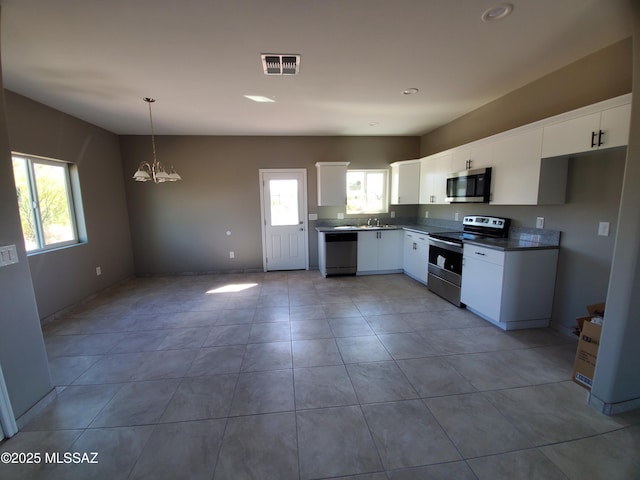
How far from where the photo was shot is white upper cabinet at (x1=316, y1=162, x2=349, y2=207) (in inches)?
198

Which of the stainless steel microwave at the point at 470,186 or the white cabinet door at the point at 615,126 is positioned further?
the stainless steel microwave at the point at 470,186

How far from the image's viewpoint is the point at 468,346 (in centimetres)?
260

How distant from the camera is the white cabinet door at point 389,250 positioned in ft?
16.3

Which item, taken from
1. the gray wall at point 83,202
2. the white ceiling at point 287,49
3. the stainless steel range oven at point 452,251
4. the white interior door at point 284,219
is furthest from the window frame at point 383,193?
the gray wall at point 83,202

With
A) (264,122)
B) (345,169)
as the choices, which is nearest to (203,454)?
(264,122)

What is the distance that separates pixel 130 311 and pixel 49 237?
1426 millimetres

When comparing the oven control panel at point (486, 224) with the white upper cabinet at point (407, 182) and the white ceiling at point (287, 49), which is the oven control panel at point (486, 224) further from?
the white ceiling at point (287, 49)

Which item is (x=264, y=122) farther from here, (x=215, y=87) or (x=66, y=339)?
(x=66, y=339)

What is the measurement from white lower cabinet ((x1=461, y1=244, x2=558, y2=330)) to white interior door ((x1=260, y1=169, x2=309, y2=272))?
330 cm

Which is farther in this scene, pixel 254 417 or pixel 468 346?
pixel 468 346

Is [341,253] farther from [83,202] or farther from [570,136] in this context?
[83,202]

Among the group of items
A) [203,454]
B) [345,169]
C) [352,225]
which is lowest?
[203,454]

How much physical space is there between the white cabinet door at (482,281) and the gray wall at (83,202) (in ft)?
17.2

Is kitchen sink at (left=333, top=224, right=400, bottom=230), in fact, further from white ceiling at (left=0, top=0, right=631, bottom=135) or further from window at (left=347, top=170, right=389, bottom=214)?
white ceiling at (left=0, top=0, right=631, bottom=135)
